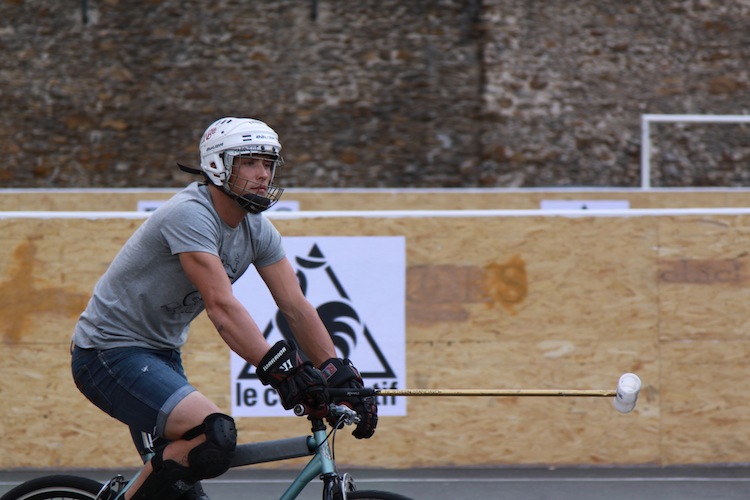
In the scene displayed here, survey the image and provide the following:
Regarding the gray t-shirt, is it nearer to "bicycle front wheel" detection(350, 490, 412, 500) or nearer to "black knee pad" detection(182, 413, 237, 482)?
"black knee pad" detection(182, 413, 237, 482)

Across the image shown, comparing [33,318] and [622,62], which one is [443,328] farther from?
[622,62]

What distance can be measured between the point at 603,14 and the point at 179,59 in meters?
6.80

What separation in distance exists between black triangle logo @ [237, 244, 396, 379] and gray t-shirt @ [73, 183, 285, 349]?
9.40ft

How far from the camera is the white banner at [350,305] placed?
6828 millimetres

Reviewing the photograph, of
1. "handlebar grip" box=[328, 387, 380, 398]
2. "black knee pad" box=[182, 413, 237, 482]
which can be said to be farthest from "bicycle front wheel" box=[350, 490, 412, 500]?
"black knee pad" box=[182, 413, 237, 482]

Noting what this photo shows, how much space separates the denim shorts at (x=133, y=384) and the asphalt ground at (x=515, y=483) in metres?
2.24

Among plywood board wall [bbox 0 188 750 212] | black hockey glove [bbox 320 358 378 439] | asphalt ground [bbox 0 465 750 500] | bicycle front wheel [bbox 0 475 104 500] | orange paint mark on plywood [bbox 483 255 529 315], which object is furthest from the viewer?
plywood board wall [bbox 0 188 750 212]

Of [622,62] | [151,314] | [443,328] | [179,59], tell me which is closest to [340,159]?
[179,59]

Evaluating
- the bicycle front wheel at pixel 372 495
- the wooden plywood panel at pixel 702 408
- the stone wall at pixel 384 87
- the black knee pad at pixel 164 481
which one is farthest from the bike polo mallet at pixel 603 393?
the stone wall at pixel 384 87

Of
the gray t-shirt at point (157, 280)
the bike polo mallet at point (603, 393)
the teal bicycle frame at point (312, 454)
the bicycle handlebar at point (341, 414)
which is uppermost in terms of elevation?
the gray t-shirt at point (157, 280)

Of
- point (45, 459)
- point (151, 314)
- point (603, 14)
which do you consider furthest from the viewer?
point (603, 14)

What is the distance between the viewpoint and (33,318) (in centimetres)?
682

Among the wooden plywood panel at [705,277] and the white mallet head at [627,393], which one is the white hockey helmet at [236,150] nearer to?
the white mallet head at [627,393]

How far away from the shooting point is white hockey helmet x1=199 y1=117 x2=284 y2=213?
3.80 metres
